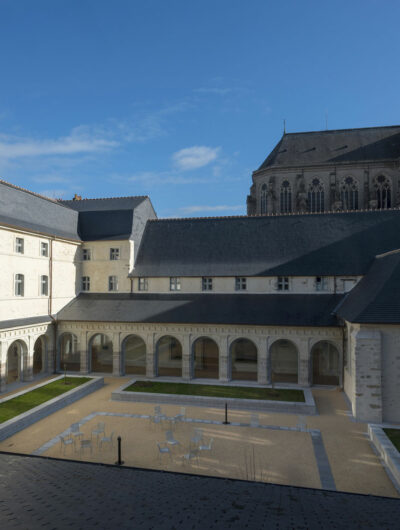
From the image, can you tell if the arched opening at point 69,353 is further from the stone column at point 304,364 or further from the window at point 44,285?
the stone column at point 304,364

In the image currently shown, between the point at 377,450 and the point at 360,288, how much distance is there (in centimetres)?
1121

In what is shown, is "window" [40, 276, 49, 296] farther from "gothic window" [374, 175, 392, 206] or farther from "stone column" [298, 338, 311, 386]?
"gothic window" [374, 175, 392, 206]

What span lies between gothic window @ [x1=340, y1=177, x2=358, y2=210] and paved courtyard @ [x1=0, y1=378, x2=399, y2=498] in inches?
1218

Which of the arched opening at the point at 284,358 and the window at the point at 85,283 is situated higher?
the window at the point at 85,283

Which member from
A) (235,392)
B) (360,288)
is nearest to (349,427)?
(235,392)

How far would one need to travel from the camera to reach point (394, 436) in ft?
49.6

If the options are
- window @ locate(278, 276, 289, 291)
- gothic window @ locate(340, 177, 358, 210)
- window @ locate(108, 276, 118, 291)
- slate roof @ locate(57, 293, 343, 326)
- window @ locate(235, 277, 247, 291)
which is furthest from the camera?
gothic window @ locate(340, 177, 358, 210)

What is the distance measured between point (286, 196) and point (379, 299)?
3058 cm

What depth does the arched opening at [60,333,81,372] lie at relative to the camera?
28.0 metres

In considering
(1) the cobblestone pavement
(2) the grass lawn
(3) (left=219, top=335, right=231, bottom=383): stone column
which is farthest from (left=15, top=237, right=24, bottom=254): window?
(1) the cobblestone pavement

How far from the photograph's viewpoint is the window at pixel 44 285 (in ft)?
85.6

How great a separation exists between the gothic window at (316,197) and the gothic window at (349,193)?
7.79ft

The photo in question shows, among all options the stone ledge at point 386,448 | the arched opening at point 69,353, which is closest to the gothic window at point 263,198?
the arched opening at point 69,353

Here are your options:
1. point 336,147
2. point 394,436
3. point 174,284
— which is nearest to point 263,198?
point 336,147
